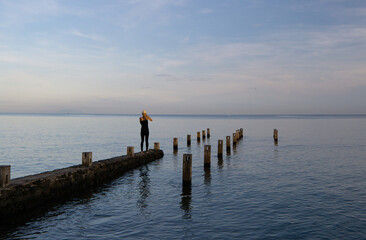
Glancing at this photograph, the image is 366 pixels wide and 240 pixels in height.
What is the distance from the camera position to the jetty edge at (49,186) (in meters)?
8.99

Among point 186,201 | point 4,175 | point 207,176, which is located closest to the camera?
point 4,175

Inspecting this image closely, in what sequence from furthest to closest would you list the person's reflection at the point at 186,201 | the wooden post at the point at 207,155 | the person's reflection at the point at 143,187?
the wooden post at the point at 207,155, the person's reflection at the point at 143,187, the person's reflection at the point at 186,201

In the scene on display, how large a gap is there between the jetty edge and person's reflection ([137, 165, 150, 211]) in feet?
4.66

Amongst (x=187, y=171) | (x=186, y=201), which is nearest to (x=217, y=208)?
(x=186, y=201)

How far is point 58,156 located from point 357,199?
23678 millimetres

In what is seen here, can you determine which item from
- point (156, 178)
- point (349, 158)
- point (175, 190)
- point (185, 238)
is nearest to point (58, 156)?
point (156, 178)

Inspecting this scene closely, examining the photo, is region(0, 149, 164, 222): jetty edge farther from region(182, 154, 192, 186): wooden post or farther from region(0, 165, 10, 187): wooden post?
region(182, 154, 192, 186): wooden post

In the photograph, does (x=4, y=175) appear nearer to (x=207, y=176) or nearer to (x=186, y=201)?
(x=186, y=201)

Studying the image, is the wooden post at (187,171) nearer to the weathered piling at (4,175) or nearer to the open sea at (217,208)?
the open sea at (217,208)

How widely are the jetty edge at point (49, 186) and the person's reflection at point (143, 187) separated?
4.66ft

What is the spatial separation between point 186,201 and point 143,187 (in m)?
3.23

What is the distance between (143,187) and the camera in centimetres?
1440

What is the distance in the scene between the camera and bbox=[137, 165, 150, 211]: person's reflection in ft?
37.4

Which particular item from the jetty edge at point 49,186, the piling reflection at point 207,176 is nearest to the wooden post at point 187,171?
the piling reflection at point 207,176
